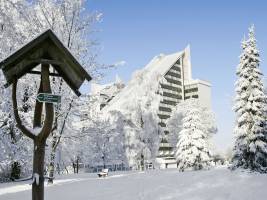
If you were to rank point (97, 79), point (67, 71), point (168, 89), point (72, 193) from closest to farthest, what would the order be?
point (67, 71) → point (72, 193) → point (97, 79) → point (168, 89)

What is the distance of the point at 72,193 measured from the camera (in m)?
17.3

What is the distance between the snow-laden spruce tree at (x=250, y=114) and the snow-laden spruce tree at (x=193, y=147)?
10.9 meters

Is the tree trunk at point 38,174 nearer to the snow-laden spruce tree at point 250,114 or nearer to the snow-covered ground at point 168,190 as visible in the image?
the snow-covered ground at point 168,190

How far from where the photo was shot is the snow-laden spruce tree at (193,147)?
37.6 meters

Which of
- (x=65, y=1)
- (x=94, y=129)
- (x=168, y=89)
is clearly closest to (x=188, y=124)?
(x=94, y=129)

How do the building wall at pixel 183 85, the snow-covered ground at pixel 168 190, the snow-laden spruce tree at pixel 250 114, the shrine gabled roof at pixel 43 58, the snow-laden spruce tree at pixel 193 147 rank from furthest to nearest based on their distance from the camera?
the building wall at pixel 183 85 < the snow-laden spruce tree at pixel 193 147 < the snow-laden spruce tree at pixel 250 114 < the snow-covered ground at pixel 168 190 < the shrine gabled roof at pixel 43 58

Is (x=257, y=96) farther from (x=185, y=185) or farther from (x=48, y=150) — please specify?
(x=48, y=150)

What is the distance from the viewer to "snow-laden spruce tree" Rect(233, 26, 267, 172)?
25375 mm

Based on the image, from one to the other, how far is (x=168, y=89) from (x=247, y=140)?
9947 cm

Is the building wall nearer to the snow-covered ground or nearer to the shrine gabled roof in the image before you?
the snow-covered ground

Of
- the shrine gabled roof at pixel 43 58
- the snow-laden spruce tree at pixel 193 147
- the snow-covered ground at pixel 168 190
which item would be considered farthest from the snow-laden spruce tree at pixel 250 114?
the shrine gabled roof at pixel 43 58

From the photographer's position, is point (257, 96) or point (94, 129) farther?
point (257, 96)

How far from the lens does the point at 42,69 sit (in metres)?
7.52

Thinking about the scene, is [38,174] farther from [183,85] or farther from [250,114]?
[183,85]
